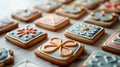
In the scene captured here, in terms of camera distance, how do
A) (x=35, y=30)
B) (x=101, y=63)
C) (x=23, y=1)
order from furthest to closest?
1. (x=23, y=1)
2. (x=35, y=30)
3. (x=101, y=63)

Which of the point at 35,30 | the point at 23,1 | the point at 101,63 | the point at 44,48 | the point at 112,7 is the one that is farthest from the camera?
the point at 23,1

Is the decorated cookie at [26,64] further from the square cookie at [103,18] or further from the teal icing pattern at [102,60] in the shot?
the square cookie at [103,18]

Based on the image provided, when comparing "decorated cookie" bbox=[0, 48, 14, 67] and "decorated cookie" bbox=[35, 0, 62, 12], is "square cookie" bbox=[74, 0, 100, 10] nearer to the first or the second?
"decorated cookie" bbox=[35, 0, 62, 12]

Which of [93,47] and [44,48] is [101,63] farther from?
[44,48]

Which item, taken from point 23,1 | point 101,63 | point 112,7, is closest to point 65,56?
point 101,63

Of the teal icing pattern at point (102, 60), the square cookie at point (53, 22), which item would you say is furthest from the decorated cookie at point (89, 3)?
the teal icing pattern at point (102, 60)

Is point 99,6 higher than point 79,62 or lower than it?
higher

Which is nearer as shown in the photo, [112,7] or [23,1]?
[112,7]

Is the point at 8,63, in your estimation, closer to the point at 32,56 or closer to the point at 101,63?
the point at 32,56
